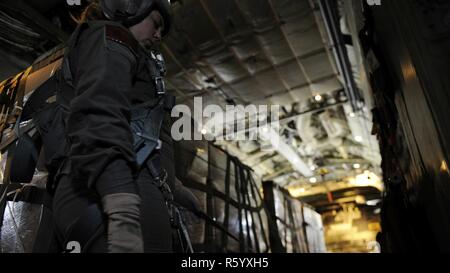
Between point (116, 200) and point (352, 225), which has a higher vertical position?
point (352, 225)

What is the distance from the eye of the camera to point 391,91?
8.35 feet

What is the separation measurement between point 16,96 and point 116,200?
231cm

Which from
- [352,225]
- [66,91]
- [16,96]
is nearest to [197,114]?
[16,96]

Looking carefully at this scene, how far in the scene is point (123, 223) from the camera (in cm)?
124

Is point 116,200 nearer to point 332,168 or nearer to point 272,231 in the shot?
point 272,231

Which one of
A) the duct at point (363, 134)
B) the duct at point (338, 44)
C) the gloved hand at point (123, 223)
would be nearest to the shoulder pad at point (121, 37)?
the gloved hand at point (123, 223)

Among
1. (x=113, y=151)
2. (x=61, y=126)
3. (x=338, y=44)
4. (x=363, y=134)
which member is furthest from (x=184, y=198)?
(x=363, y=134)

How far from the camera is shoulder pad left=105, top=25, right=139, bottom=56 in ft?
5.39

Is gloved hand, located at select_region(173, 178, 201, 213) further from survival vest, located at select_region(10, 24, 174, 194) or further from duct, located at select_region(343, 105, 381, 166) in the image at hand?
duct, located at select_region(343, 105, 381, 166)

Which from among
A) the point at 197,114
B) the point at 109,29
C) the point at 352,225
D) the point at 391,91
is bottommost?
the point at 109,29

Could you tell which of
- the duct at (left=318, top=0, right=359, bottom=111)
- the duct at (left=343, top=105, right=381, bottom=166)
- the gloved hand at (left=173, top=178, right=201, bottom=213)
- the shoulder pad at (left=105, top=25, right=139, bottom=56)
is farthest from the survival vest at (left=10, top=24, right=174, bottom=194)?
the duct at (left=343, top=105, right=381, bottom=166)

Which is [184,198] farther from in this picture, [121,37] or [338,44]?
[338,44]

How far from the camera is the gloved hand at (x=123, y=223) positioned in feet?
3.99

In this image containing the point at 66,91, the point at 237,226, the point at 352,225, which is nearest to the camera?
the point at 66,91
